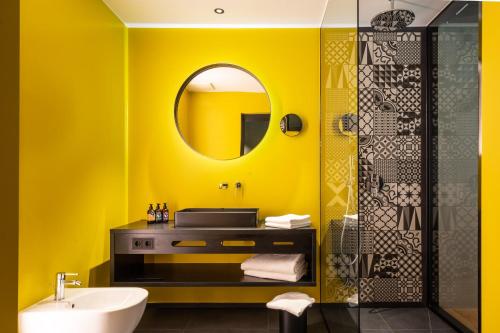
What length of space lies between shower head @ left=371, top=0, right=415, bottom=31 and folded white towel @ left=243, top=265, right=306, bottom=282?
214 cm

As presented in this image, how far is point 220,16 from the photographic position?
9.35ft

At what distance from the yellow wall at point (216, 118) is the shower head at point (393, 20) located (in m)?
1.15

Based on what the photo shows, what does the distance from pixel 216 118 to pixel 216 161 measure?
14.8 inches

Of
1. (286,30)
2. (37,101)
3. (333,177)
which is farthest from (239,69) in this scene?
(37,101)

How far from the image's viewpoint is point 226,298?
2990mm

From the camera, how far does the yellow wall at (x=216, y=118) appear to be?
3.02 metres

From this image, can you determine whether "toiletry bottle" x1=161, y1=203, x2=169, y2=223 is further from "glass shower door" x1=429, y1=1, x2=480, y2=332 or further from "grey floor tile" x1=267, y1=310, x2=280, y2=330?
"glass shower door" x1=429, y1=1, x2=480, y2=332

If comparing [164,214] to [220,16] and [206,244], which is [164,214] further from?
[220,16]

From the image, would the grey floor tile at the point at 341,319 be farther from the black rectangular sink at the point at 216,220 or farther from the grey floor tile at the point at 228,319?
the black rectangular sink at the point at 216,220

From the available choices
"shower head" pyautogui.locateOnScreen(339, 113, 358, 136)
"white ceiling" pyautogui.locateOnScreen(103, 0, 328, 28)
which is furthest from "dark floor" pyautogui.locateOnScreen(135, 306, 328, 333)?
"white ceiling" pyautogui.locateOnScreen(103, 0, 328, 28)

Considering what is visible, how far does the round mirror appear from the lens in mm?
3018
